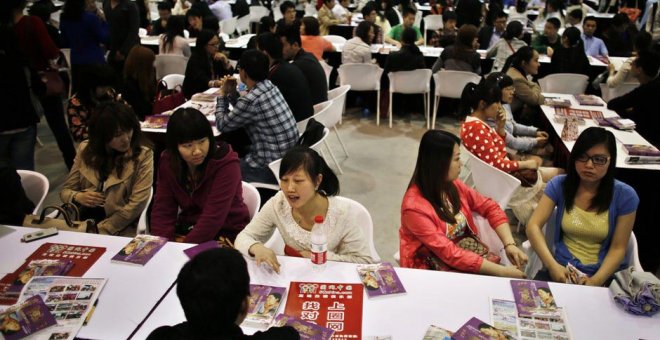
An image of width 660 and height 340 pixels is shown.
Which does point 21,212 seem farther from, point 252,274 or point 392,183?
point 392,183

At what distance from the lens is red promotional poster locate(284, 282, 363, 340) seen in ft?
5.99

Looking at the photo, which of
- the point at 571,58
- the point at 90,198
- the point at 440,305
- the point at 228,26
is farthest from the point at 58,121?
the point at 571,58

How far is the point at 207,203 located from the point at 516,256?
151cm

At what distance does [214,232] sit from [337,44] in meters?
5.00

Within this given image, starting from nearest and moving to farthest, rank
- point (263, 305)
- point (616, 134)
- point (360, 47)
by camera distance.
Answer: point (263, 305)
point (616, 134)
point (360, 47)

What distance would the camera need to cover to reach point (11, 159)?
374 cm

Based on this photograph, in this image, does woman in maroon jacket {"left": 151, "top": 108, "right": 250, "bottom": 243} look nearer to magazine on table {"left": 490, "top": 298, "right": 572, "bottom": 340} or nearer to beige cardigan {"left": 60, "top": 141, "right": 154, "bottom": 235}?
beige cardigan {"left": 60, "top": 141, "right": 154, "bottom": 235}

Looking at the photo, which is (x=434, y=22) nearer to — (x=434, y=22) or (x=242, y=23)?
(x=434, y=22)

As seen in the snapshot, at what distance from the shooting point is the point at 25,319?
1802mm

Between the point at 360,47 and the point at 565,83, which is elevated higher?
the point at 360,47

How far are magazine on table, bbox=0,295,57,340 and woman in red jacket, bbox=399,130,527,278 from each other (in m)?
1.48

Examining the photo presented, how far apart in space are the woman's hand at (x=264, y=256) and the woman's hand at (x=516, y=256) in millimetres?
1106

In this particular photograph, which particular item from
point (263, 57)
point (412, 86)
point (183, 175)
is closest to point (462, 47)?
point (412, 86)

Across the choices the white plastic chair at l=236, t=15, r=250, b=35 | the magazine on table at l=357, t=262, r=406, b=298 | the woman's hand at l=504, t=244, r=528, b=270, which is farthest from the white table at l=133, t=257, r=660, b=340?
the white plastic chair at l=236, t=15, r=250, b=35
